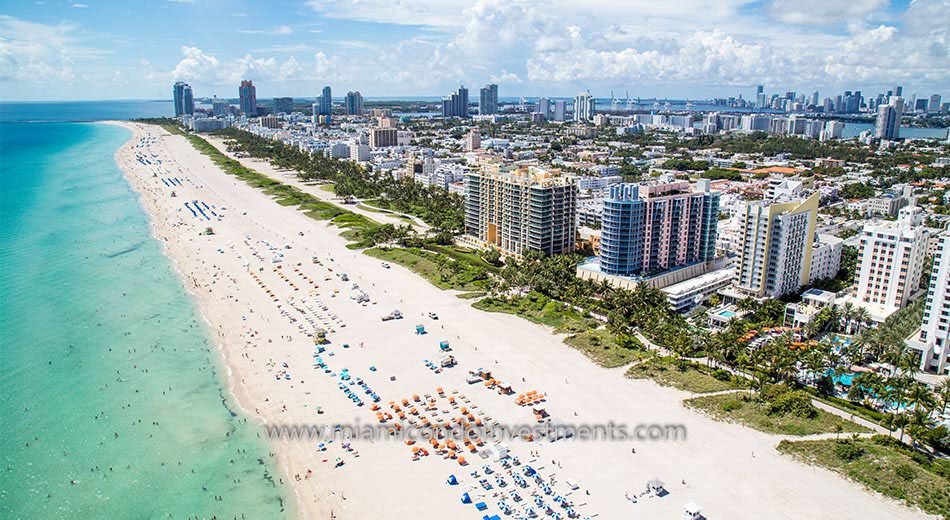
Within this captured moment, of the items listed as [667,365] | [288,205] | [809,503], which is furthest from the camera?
[288,205]

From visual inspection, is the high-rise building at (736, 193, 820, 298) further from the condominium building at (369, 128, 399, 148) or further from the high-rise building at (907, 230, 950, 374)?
the condominium building at (369, 128, 399, 148)

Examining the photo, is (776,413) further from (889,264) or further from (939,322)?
(889,264)

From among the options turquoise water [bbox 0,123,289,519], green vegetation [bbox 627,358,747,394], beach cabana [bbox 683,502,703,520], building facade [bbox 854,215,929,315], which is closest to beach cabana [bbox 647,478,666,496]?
beach cabana [bbox 683,502,703,520]

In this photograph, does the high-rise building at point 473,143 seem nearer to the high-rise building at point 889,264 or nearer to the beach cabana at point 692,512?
the high-rise building at point 889,264

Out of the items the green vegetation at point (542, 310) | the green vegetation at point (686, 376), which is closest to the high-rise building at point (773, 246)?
the green vegetation at point (542, 310)

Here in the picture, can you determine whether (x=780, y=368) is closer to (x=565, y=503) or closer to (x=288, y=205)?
(x=565, y=503)

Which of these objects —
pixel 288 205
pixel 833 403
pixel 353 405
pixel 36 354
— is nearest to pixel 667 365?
pixel 833 403

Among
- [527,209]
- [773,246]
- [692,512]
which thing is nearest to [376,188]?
[527,209]
